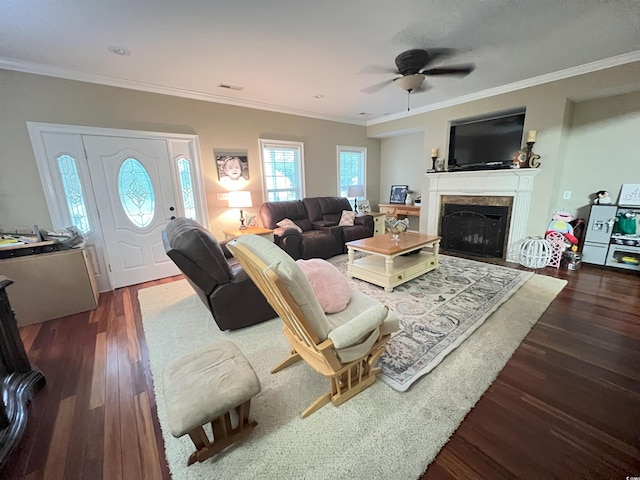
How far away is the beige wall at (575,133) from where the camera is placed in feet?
10.7

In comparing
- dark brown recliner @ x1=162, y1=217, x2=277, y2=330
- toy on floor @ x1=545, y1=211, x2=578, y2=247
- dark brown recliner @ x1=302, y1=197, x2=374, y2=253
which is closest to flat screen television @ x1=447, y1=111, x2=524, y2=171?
toy on floor @ x1=545, y1=211, x2=578, y2=247

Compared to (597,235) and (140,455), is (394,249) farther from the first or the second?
(597,235)

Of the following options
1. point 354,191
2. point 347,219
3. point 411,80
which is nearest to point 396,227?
point 347,219

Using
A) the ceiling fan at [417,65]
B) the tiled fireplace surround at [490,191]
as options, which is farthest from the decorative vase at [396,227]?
the tiled fireplace surround at [490,191]

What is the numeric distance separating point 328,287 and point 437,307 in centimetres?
142

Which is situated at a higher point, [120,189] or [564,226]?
[120,189]

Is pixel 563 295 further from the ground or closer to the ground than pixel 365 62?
closer to the ground

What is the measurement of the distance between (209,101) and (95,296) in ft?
10.1

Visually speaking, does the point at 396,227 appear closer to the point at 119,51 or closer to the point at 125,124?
the point at 119,51

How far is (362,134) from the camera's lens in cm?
596

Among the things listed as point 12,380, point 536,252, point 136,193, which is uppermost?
point 136,193

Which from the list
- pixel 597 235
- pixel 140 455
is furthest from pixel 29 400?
pixel 597 235

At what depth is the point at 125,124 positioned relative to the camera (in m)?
3.26

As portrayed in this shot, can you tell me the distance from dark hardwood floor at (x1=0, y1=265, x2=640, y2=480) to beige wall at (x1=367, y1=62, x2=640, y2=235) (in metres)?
2.10
